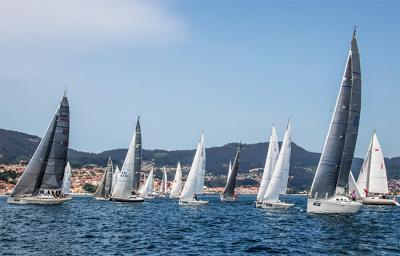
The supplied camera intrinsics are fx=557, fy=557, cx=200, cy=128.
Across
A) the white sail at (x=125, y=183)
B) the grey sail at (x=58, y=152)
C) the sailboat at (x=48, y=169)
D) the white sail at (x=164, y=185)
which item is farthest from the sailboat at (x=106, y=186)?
the white sail at (x=164, y=185)

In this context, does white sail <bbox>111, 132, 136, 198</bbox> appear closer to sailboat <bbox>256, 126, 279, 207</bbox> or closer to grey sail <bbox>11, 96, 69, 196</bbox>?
grey sail <bbox>11, 96, 69, 196</bbox>

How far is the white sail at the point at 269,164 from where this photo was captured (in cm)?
7531

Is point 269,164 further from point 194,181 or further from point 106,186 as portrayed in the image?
point 106,186

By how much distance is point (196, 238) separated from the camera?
120 feet

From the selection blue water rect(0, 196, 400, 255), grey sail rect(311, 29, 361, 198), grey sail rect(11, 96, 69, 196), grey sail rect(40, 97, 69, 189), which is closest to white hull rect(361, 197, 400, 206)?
grey sail rect(311, 29, 361, 198)

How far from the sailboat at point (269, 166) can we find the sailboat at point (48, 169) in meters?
26.0

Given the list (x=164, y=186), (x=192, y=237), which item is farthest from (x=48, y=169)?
(x=164, y=186)

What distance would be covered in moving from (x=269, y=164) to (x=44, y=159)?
1179 inches

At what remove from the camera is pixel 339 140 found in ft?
184

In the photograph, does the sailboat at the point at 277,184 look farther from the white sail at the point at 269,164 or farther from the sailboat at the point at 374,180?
the sailboat at the point at 374,180

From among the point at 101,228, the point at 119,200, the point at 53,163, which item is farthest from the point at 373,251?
the point at 119,200

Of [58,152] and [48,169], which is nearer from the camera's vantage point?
[48,169]

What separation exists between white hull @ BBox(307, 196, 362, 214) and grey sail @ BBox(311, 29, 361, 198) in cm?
73

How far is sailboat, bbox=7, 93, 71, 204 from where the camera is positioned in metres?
68.2
